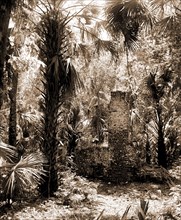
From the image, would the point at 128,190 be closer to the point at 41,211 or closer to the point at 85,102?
the point at 41,211

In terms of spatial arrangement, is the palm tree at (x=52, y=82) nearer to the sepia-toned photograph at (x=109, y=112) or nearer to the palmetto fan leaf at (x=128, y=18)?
the sepia-toned photograph at (x=109, y=112)

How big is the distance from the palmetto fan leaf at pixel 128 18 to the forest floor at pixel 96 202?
3.84 meters

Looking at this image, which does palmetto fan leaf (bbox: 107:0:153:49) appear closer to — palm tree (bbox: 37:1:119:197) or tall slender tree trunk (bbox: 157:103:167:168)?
palm tree (bbox: 37:1:119:197)

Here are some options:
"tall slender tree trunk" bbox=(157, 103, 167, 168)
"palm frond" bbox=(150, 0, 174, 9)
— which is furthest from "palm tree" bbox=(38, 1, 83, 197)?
"tall slender tree trunk" bbox=(157, 103, 167, 168)

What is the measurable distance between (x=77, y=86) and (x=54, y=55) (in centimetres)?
98

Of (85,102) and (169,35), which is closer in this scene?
(169,35)

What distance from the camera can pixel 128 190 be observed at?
9.14 m

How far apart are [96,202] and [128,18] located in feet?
14.8

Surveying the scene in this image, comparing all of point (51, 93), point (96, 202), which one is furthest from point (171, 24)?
point (96, 202)

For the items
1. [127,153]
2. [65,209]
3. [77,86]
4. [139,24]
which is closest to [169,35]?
[139,24]

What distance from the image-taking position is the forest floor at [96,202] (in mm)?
6715

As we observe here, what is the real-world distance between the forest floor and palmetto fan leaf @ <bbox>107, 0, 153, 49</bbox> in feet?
12.6

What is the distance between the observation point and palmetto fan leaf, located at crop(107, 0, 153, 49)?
26.2ft

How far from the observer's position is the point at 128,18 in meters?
8.27
